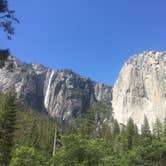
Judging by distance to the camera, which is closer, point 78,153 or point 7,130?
point 78,153

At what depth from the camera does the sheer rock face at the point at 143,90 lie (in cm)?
17150

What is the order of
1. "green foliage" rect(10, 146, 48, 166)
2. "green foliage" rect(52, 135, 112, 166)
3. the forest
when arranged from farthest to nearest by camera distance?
1. "green foliage" rect(10, 146, 48, 166)
2. the forest
3. "green foliage" rect(52, 135, 112, 166)

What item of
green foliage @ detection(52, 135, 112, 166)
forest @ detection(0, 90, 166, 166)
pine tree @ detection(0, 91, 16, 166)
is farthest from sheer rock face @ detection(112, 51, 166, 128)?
green foliage @ detection(52, 135, 112, 166)

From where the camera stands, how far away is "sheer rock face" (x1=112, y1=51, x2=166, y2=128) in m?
172

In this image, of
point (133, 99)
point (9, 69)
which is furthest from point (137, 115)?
point (9, 69)

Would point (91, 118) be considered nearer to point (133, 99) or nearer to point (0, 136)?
point (0, 136)

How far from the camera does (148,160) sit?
58406mm

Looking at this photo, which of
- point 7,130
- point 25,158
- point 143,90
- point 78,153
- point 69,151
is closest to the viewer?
point 69,151

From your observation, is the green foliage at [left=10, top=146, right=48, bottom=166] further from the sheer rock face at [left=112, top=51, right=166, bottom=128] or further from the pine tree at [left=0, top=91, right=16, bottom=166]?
the sheer rock face at [left=112, top=51, right=166, bottom=128]

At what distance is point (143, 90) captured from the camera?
183000 mm

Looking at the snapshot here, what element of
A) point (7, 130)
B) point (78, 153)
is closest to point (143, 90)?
point (7, 130)

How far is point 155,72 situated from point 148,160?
132m

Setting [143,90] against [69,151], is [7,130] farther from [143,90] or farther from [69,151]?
[143,90]

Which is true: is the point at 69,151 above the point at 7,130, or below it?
below
